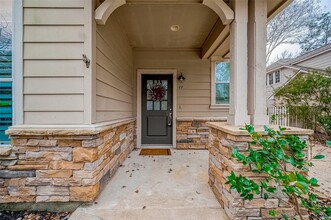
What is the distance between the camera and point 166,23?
3439mm

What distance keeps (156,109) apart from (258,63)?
317cm

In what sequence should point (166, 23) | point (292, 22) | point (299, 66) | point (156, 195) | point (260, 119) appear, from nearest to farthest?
point (260, 119)
point (156, 195)
point (166, 23)
point (299, 66)
point (292, 22)

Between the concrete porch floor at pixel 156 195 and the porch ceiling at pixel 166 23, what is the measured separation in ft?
8.75

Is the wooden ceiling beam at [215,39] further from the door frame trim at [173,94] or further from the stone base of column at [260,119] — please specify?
the stone base of column at [260,119]

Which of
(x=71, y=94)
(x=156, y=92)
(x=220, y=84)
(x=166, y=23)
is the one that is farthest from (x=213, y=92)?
(x=71, y=94)

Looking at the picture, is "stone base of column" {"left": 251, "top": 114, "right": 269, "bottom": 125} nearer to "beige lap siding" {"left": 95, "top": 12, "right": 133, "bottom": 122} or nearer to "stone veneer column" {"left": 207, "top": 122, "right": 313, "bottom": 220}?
"stone veneer column" {"left": 207, "top": 122, "right": 313, "bottom": 220}

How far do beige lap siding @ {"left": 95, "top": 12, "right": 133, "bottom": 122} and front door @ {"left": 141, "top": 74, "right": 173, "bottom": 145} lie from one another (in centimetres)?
127

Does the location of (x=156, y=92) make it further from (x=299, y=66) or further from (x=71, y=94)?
(x=299, y=66)

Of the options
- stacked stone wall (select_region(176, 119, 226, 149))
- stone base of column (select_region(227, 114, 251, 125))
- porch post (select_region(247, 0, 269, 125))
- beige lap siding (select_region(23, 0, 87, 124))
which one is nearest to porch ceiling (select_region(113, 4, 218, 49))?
porch post (select_region(247, 0, 269, 125))

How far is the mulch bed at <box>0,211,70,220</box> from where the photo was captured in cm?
182

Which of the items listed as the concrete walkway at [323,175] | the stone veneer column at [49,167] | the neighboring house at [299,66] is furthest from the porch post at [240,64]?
the neighboring house at [299,66]

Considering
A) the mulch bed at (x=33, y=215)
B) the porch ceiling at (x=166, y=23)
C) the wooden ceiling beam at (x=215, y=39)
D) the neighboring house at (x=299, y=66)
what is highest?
the neighboring house at (x=299, y=66)

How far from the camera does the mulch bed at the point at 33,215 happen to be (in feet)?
5.96

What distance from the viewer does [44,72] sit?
6.81 feet
